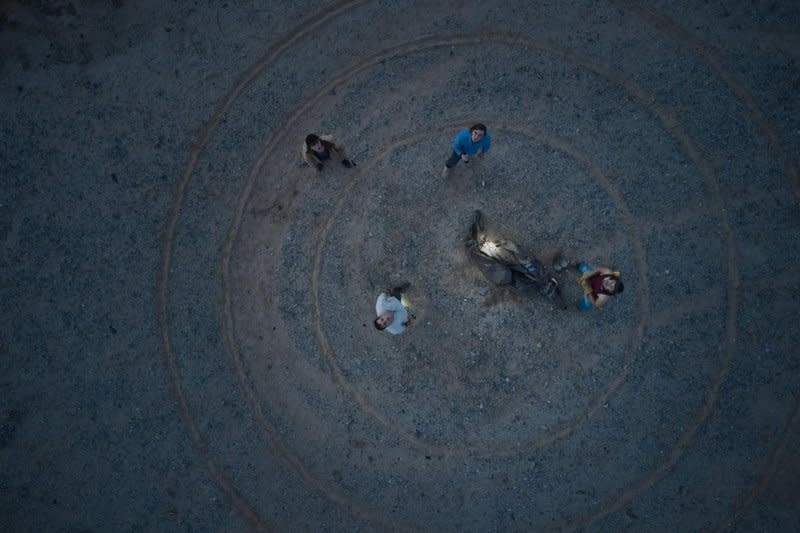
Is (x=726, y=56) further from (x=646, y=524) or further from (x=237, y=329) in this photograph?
(x=237, y=329)

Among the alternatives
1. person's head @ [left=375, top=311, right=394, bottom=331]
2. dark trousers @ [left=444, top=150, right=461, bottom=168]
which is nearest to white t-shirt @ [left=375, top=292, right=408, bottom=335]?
person's head @ [left=375, top=311, right=394, bottom=331]

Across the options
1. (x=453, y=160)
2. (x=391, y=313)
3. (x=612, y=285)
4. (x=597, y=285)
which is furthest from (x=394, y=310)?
(x=612, y=285)

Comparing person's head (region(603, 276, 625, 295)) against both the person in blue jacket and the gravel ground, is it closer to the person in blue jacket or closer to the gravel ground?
the gravel ground

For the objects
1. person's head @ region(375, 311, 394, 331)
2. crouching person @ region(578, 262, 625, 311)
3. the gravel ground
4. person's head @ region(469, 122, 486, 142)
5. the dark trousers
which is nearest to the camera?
person's head @ region(469, 122, 486, 142)

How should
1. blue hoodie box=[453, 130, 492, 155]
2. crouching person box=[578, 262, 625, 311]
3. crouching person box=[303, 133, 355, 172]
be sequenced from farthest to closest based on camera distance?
crouching person box=[303, 133, 355, 172]
blue hoodie box=[453, 130, 492, 155]
crouching person box=[578, 262, 625, 311]

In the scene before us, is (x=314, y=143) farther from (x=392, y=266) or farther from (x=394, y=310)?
(x=394, y=310)

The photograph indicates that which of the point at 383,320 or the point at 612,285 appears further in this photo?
the point at 383,320

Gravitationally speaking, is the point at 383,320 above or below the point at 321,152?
below
